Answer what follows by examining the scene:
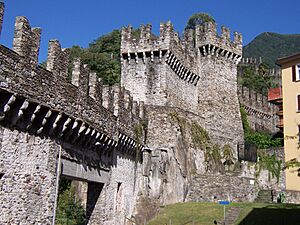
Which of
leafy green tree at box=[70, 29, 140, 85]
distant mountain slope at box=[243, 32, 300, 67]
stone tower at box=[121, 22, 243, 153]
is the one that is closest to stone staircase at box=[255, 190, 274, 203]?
stone tower at box=[121, 22, 243, 153]

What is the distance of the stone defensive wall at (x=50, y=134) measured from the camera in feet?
45.3

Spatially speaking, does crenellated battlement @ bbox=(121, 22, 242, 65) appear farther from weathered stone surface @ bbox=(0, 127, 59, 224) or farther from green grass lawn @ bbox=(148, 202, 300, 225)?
weathered stone surface @ bbox=(0, 127, 59, 224)

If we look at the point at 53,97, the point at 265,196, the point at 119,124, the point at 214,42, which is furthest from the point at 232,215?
the point at 214,42

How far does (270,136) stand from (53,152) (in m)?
35.5

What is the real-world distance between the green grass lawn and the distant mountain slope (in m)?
113

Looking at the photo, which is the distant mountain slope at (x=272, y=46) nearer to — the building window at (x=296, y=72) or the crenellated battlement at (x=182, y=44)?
the crenellated battlement at (x=182, y=44)

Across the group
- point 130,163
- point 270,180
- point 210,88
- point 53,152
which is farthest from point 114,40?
point 53,152

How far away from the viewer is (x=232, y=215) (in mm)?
23562

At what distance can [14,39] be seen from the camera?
14.4 meters

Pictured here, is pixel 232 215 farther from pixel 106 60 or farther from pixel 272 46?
pixel 272 46

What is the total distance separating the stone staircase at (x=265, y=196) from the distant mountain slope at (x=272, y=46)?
105324 mm

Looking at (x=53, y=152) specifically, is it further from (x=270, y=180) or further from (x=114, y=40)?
(x=114, y=40)

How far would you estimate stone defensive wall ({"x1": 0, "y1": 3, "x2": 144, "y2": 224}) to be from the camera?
1380 centimetres

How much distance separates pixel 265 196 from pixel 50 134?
20349 millimetres
